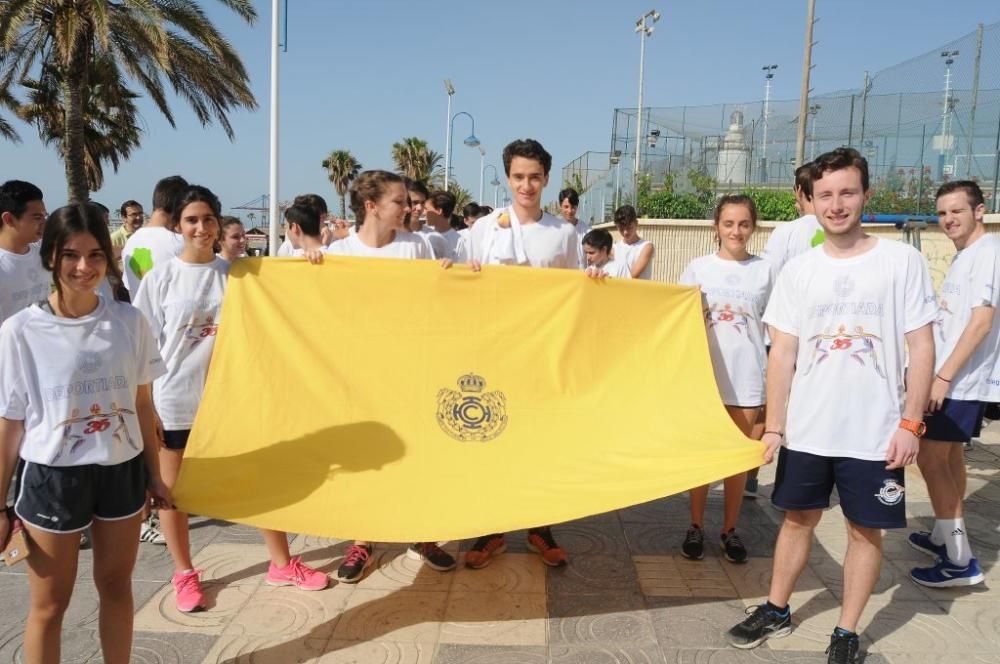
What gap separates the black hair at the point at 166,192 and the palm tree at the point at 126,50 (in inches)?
415

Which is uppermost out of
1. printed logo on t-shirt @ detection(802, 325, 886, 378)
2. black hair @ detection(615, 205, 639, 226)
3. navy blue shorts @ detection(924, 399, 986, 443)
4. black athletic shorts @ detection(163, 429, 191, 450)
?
black hair @ detection(615, 205, 639, 226)

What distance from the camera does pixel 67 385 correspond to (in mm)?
2359

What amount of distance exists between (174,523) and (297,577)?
0.65 meters

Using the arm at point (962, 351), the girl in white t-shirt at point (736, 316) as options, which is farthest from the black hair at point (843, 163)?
the arm at point (962, 351)

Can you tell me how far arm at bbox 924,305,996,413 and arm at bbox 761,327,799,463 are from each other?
102 centimetres

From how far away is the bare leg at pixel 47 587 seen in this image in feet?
7.69

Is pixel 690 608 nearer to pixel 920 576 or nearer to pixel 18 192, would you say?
pixel 920 576

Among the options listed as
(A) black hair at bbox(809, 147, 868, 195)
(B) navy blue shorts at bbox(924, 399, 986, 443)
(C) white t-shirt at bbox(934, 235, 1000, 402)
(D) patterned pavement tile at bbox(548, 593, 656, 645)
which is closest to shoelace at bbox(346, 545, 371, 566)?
(D) patterned pavement tile at bbox(548, 593, 656, 645)

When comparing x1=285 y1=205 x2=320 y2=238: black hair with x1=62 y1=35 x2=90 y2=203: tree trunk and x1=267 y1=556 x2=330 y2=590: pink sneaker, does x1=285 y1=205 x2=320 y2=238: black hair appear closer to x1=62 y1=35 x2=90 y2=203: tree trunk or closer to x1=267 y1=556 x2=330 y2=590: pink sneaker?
x1=267 y1=556 x2=330 y2=590: pink sneaker

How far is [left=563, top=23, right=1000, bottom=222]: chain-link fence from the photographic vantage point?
1116cm

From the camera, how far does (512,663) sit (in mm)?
2961

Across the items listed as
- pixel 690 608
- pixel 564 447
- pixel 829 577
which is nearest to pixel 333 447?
pixel 564 447

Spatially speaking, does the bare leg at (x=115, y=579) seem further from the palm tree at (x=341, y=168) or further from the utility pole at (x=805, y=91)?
the palm tree at (x=341, y=168)

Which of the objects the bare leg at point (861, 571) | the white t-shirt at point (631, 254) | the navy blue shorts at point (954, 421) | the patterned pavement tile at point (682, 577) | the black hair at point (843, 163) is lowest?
the patterned pavement tile at point (682, 577)
